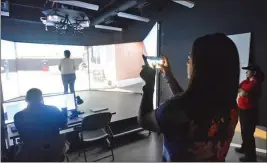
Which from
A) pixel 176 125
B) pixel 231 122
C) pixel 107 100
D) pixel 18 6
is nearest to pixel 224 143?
pixel 231 122

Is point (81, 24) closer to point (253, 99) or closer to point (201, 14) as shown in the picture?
point (201, 14)

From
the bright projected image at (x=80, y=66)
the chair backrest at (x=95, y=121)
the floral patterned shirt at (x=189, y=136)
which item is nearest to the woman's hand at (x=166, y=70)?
the floral patterned shirt at (x=189, y=136)

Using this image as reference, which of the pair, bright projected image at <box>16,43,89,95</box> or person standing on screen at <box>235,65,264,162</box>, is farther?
bright projected image at <box>16,43,89,95</box>

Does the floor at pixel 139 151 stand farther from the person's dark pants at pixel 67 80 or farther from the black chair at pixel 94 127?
the person's dark pants at pixel 67 80

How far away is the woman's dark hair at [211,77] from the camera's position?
663mm

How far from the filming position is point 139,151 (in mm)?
2477

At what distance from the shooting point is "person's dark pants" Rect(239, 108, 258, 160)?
207cm

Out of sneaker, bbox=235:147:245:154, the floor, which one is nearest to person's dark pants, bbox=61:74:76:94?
the floor

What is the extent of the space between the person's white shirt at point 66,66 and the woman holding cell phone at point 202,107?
4191mm

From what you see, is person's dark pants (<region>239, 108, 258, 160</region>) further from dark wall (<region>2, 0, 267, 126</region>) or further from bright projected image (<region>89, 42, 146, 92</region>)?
bright projected image (<region>89, 42, 146, 92</region>)

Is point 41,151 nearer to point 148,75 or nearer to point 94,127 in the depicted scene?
point 94,127

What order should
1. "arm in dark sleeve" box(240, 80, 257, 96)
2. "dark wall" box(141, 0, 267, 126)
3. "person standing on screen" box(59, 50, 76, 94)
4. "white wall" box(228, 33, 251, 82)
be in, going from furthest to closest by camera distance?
"person standing on screen" box(59, 50, 76, 94) < "white wall" box(228, 33, 251, 82) < "dark wall" box(141, 0, 267, 126) < "arm in dark sleeve" box(240, 80, 257, 96)

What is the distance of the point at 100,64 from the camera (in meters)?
7.16

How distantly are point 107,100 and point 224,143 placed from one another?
4.69m
